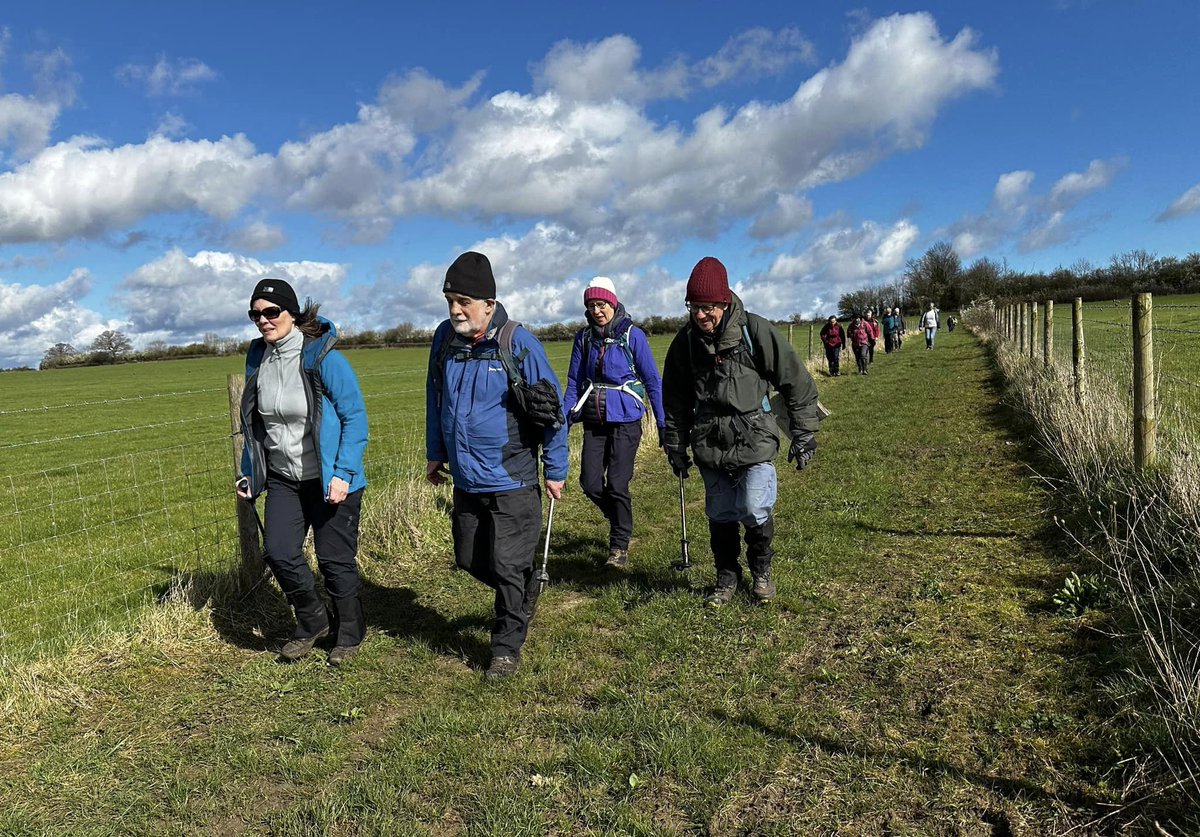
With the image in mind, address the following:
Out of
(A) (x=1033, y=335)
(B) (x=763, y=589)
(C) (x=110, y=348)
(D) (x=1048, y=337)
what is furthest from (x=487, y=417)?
(C) (x=110, y=348)

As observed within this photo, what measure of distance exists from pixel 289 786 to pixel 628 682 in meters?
1.67

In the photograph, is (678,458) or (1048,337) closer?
(678,458)

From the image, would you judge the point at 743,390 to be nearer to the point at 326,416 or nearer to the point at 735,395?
the point at 735,395

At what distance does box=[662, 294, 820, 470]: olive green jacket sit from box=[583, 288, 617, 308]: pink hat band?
4.26 ft

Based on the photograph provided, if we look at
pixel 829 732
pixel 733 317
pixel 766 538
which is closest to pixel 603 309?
pixel 733 317

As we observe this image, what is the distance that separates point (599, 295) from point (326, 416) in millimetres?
2300

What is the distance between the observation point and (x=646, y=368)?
5926 mm

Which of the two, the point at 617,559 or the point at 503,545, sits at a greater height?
the point at 503,545

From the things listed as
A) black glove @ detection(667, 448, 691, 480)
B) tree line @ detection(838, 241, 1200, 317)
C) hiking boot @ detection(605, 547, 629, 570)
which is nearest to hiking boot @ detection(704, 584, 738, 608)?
black glove @ detection(667, 448, 691, 480)

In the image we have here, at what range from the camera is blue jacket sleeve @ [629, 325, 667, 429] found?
5.89m

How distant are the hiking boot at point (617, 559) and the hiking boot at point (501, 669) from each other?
6.39 feet

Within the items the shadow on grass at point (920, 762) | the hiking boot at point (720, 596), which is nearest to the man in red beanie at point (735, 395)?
the hiking boot at point (720, 596)

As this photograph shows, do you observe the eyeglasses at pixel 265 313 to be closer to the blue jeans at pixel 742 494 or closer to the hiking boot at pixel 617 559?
the blue jeans at pixel 742 494

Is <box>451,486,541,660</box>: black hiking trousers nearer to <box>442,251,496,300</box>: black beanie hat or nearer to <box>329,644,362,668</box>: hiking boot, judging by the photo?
<box>329,644,362,668</box>: hiking boot
